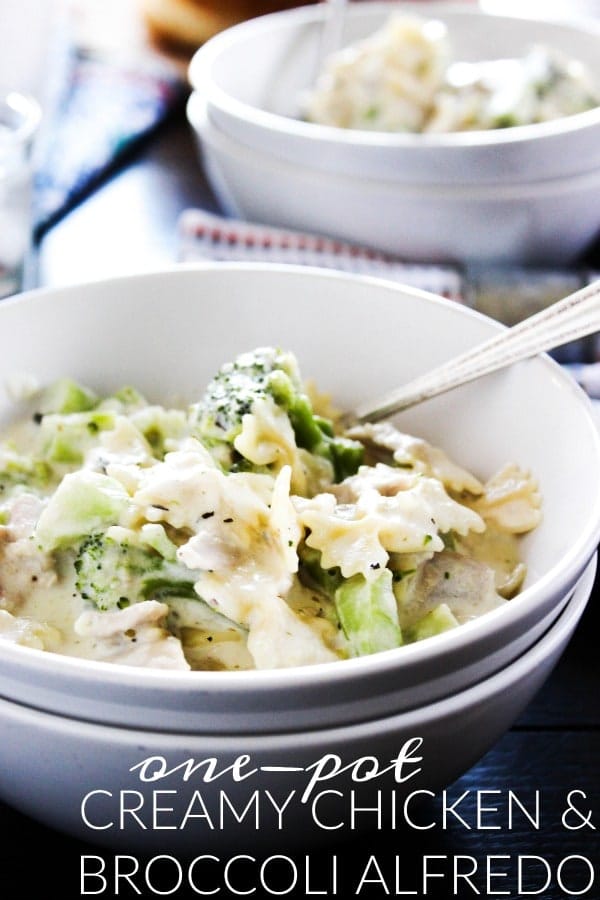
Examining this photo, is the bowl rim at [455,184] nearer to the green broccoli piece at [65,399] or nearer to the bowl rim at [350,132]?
the bowl rim at [350,132]

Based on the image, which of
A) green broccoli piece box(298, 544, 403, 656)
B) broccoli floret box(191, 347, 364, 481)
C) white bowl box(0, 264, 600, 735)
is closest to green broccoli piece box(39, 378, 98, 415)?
white bowl box(0, 264, 600, 735)

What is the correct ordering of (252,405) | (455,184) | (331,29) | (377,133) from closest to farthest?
(252,405)
(455,184)
(377,133)
(331,29)

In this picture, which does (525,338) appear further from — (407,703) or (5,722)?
(5,722)

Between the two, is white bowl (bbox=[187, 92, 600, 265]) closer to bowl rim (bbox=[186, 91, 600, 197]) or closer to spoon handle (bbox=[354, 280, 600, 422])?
bowl rim (bbox=[186, 91, 600, 197])

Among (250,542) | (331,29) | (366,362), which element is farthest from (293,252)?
(250,542)

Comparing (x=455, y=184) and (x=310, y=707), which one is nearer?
(x=310, y=707)

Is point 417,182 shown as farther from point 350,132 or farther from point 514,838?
point 514,838

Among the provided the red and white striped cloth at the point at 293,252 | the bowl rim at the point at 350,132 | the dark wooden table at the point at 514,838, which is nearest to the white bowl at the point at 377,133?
the bowl rim at the point at 350,132
